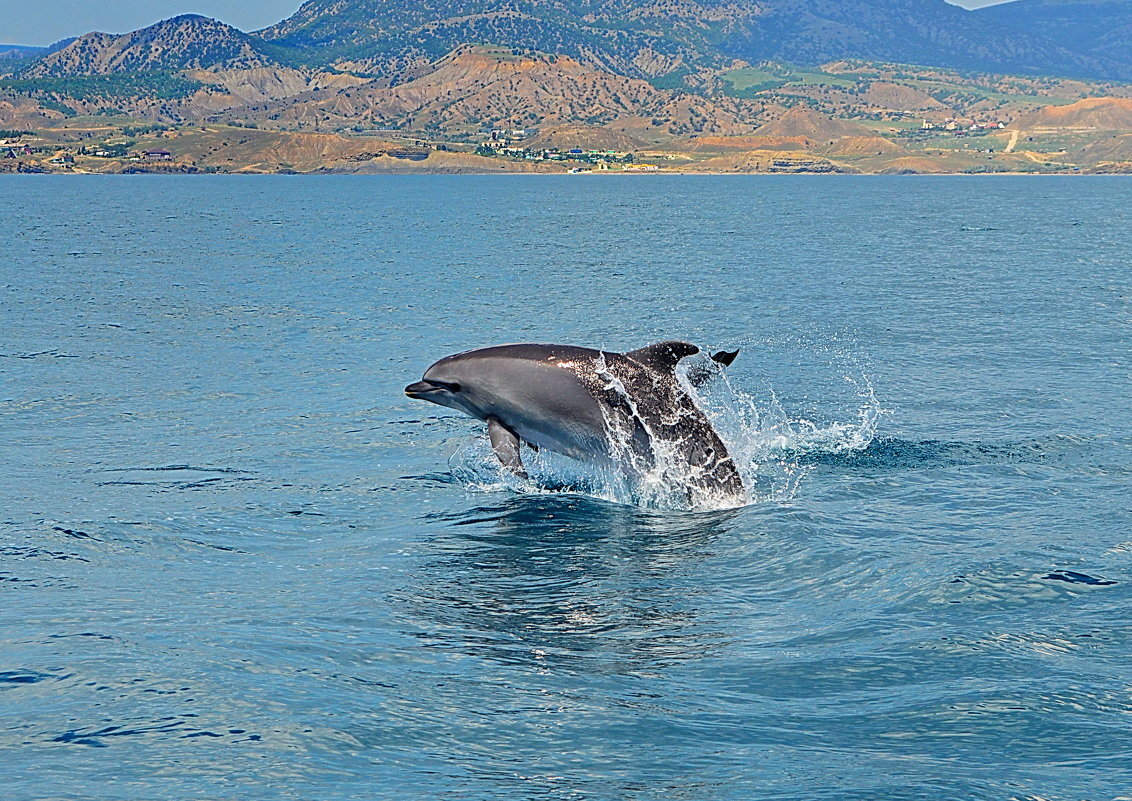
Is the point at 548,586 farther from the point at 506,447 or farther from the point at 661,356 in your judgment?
the point at 661,356

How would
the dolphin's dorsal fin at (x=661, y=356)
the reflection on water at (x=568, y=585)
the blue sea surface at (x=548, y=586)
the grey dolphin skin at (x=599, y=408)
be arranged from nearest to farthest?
the blue sea surface at (x=548, y=586) → the reflection on water at (x=568, y=585) → the dolphin's dorsal fin at (x=661, y=356) → the grey dolphin skin at (x=599, y=408)

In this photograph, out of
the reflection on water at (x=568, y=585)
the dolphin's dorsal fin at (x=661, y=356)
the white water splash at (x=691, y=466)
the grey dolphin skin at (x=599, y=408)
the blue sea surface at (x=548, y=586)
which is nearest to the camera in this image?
the blue sea surface at (x=548, y=586)

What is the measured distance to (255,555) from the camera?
1650 centimetres

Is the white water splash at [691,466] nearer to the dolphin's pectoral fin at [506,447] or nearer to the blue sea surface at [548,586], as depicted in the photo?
the blue sea surface at [548,586]

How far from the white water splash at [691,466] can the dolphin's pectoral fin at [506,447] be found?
1352mm

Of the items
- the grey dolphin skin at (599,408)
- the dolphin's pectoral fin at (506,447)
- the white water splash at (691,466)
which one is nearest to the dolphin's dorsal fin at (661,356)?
the grey dolphin skin at (599,408)

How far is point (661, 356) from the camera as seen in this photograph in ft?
58.2

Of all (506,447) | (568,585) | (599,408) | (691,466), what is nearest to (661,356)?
(599,408)

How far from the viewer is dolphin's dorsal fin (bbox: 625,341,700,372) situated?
17578mm

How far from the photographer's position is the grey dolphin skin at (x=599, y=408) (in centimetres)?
1788

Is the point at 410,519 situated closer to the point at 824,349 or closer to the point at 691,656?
the point at 691,656

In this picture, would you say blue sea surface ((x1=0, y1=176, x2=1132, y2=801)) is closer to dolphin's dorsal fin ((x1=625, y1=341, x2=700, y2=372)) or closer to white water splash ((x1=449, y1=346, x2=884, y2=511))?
white water splash ((x1=449, y1=346, x2=884, y2=511))

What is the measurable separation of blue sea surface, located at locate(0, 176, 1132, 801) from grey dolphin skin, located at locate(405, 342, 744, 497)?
0.84 meters

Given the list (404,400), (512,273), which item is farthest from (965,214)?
(404,400)
